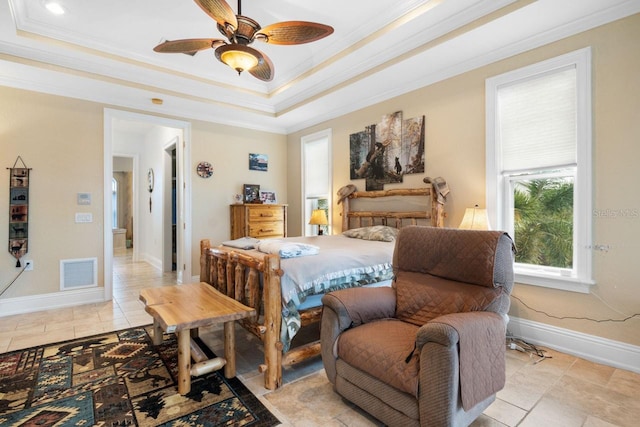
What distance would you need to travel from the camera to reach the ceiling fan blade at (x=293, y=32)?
7.31ft

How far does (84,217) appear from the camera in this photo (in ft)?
13.5

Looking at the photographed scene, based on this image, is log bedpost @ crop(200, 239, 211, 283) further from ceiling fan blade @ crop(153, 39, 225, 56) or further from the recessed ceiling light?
the recessed ceiling light

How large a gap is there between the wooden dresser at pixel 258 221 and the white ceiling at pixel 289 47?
5.59ft

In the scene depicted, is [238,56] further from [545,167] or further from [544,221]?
[544,221]

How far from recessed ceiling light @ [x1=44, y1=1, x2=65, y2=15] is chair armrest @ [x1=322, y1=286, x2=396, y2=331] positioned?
345cm

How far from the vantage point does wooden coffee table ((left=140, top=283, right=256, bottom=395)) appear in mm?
2009

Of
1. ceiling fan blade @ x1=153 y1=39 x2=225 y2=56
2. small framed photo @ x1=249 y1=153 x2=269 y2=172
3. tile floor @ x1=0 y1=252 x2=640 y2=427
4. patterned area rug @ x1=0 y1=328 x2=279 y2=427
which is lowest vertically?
tile floor @ x1=0 y1=252 x2=640 y2=427

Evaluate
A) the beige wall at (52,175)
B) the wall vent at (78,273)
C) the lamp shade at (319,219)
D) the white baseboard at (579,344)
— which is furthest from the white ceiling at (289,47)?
the white baseboard at (579,344)

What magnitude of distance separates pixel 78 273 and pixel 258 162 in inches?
123

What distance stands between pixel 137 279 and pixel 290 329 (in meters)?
4.53

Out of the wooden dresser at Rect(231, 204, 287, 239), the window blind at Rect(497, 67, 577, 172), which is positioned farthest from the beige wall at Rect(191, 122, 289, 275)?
the window blind at Rect(497, 67, 577, 172)

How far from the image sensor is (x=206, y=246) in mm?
3246

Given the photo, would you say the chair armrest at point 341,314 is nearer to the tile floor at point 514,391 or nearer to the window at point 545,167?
the tile floor at point 514,391

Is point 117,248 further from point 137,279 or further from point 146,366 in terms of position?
point 146,366
